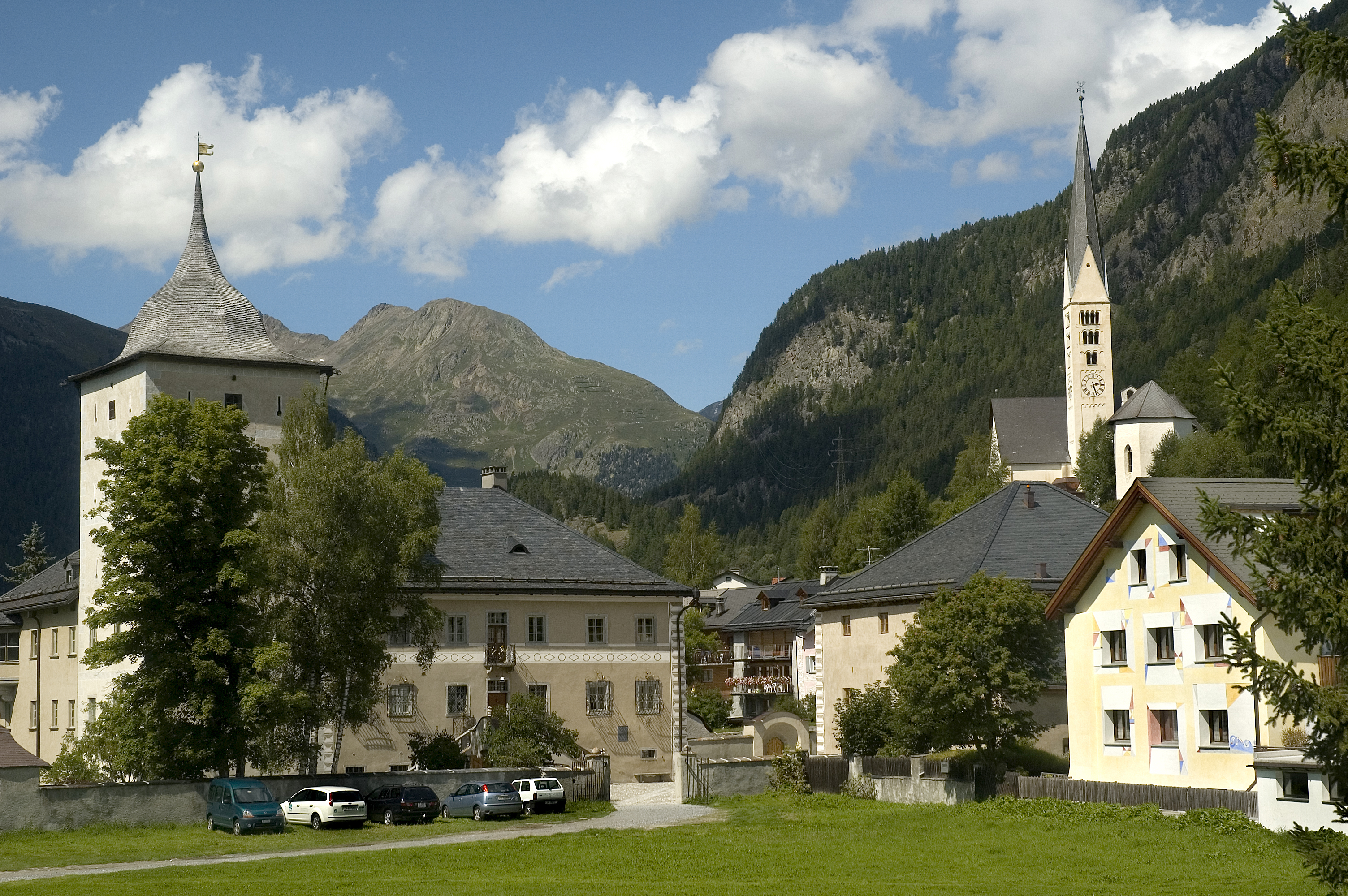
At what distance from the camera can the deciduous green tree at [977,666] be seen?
4609cm

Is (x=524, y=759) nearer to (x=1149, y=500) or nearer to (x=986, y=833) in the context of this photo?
(x=986, y=833)

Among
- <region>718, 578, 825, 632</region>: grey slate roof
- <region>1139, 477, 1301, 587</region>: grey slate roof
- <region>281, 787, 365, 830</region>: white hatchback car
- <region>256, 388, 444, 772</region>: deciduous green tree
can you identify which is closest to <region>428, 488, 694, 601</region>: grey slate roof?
<region>256, 388, 444, 772</region>: deciduous green tree

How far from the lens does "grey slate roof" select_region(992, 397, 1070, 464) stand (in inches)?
7028

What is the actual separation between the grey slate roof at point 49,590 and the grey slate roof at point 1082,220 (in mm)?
131467

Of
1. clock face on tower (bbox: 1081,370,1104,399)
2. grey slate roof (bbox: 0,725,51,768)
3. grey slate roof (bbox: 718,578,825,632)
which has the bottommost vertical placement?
grey slate roof (bbox: 0,725,51,768)

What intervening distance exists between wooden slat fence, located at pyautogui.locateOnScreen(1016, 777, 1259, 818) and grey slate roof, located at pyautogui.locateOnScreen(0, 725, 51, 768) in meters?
28.1

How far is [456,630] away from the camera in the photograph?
60281mm

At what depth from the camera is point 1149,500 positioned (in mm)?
43312

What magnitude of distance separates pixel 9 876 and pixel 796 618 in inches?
2972

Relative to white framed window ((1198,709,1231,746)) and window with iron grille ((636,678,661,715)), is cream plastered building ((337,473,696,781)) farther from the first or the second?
white framed window ((1198,709,1231,746))

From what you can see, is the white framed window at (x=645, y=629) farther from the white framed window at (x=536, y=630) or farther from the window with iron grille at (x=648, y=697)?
the white framed window at (x=536, y=630)

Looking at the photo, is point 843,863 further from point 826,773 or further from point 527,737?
point 527,737

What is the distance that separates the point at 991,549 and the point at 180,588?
29786 mm

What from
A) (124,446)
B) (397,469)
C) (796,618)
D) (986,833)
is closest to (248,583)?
(124,446)
